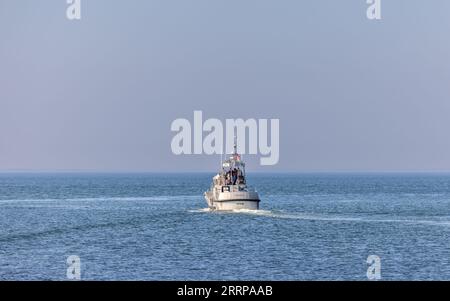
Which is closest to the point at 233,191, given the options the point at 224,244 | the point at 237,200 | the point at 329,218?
the point at 237,200

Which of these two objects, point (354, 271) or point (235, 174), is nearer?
point (354, 271)

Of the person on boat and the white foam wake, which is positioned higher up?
the person on boat

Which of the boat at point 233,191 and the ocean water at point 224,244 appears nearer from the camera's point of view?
the ocean water at point 224,244

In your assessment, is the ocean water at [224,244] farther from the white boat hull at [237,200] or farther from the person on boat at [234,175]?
the person on boat at [234,175]

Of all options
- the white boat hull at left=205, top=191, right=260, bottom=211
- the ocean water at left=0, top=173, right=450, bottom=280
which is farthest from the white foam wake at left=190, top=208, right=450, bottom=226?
the white boat hull at left=205, top=191, right=260, bottom=211

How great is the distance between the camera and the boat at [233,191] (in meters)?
121

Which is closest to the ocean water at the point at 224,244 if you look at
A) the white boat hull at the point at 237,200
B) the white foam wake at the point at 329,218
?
the white foam wake at the point at 329,218

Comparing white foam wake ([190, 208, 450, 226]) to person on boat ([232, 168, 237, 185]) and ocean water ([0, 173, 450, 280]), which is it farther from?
person on boat ([232, 168, 237, 185])

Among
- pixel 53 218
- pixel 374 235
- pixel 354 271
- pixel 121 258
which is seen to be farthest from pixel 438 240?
pixel 53 218

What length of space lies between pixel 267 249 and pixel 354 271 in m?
16.4

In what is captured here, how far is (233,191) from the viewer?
12044 cm

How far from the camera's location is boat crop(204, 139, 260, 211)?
120688 millimetres
